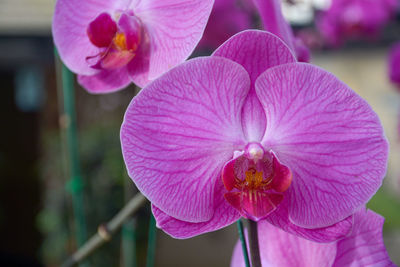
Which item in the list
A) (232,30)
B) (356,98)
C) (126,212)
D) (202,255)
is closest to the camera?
(356,98)

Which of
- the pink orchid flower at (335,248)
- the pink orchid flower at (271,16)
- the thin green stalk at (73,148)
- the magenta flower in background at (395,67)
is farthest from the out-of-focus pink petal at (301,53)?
the magenta flower in background at (395,67)

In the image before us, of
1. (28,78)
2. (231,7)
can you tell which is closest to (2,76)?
(28,78)

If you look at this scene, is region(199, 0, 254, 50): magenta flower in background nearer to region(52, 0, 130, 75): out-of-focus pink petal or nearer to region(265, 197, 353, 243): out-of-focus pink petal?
region(52, 0, 130, 75): out-of-focus pink petal

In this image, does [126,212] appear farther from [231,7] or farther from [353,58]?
[353,58]

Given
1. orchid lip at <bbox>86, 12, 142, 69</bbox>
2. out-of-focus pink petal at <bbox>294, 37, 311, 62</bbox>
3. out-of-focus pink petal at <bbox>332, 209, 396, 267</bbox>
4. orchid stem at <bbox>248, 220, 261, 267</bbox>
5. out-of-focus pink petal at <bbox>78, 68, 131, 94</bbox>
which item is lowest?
out-of-focus pink petal at <bbox>332, 209, 396, 267</bbox>

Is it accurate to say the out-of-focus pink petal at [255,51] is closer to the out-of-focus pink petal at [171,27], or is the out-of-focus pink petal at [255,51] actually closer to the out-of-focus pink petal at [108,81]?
the out-of-focus pink petal at [171,27]

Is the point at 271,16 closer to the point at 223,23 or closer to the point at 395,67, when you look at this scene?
the point at 223,23

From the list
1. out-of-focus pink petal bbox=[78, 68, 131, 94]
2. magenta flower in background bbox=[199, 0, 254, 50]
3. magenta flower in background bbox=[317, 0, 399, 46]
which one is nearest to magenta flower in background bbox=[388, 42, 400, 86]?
magenta flower in background bbox=[317, 0, 399, 46]
